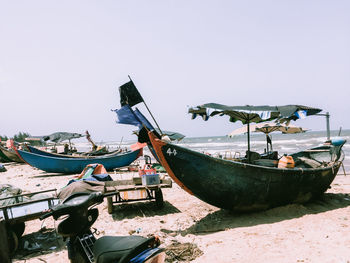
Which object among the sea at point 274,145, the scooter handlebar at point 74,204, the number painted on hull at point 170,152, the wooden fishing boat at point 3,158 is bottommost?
the sea at point 274,145

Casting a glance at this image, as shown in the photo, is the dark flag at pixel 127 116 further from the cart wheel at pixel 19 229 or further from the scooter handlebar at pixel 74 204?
the scooter handlebar at pixel 74 204

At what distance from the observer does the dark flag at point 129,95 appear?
5975 mm

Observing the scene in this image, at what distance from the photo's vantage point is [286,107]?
276 inches

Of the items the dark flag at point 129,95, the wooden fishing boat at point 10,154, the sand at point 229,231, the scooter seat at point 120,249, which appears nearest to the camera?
the scooter seat at point 120,249

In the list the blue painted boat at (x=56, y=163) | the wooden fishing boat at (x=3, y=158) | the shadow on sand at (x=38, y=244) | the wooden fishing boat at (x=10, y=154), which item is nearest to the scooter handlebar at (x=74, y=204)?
the shadow on sand at (x=38, y=244)

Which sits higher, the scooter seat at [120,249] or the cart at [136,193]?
the scooter seat at [120,249]

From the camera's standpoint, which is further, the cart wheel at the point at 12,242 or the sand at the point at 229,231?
the cart wheel at the point at 12,242

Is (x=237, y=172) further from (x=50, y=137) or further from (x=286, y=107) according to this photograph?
(x=50, y=137)

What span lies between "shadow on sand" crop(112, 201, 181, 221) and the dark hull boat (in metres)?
1.56

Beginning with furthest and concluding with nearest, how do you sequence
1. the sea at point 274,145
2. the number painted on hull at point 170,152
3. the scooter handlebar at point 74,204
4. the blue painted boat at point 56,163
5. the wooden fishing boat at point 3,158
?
the sea at point 274,145 → the wooden fishing boat at point 3,158 → the blue painted boat at point 56,163 → the number painted on hull at point 170,152 → the scooter handlebar at point 74,204

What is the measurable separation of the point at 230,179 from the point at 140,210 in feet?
9.83

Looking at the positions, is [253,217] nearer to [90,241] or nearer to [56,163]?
[90,241]

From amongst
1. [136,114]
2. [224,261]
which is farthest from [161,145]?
[224,261]

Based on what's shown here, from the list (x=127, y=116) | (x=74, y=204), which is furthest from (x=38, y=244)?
(x=74, y=204)
